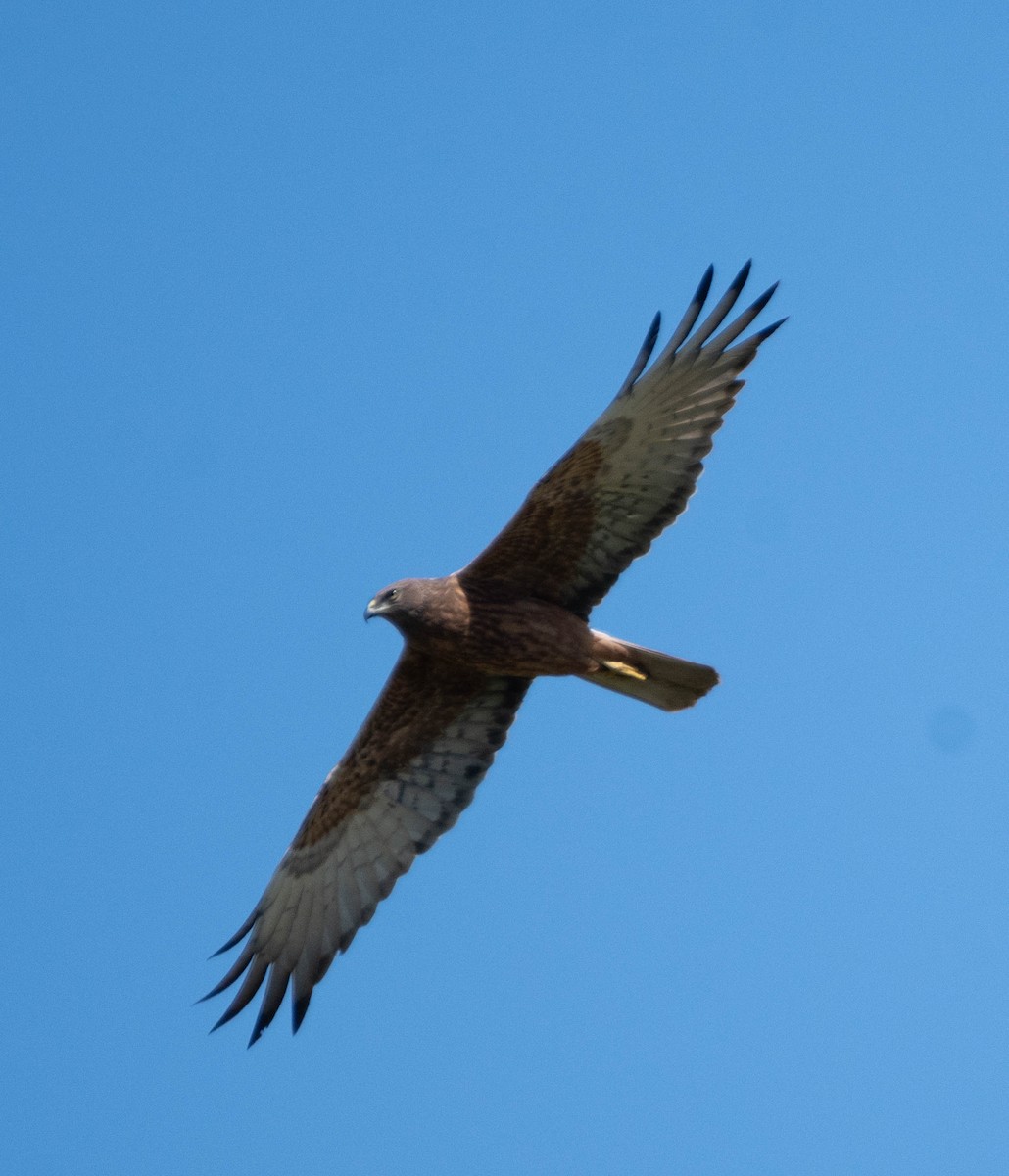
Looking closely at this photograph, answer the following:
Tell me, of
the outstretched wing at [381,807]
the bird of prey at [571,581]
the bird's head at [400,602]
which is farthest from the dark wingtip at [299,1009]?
the bird's head at [400,602]

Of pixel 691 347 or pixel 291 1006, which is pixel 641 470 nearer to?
pixel 691 347

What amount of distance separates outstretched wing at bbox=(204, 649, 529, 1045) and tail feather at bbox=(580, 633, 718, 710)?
0.87 m

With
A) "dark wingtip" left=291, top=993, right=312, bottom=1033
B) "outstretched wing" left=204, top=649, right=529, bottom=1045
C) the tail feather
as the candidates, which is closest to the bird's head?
"outstretched wing" left=204, top=649, right=529, bottom=1045

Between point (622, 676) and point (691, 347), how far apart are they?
178 cm

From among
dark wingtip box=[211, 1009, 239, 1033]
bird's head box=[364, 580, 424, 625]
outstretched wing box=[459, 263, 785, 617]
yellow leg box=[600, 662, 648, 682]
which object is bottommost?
dark wingtip box=[211, 1009, 239, 1033]

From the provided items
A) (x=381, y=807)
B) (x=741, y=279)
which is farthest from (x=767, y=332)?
(x=381, y=807)

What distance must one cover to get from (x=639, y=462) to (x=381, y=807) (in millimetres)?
2548

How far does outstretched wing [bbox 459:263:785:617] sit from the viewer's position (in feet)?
29.9

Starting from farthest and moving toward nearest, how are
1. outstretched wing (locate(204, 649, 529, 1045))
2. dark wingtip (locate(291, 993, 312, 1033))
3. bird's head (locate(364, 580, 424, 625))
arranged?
outstretched wing (locate(204, 649, 529, 1045)) < dark wingtip (locate(291, 993, 312, 1033)) < bird's head (locate(364, 580, 424, 625))

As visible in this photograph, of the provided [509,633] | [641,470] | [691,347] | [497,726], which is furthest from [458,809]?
[691,347]

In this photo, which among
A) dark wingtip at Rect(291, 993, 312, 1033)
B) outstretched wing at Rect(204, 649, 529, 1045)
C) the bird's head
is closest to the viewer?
the bird's head

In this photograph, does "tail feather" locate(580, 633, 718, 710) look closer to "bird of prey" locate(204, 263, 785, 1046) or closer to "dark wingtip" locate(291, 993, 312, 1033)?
"bird of prey" locate(204, 263, 785, 1046)

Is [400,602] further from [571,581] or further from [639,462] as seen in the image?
[639,462]

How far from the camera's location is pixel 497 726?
996cm
